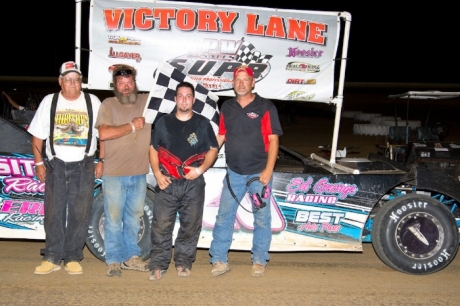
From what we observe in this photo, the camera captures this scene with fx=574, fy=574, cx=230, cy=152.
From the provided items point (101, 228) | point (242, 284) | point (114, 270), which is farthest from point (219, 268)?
point (101, 228)

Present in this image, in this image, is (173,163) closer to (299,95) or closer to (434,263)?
(299,95)

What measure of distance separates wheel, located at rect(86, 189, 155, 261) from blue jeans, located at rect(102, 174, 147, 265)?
0.18m

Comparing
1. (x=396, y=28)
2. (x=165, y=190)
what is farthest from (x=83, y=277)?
(x=396, y=28)

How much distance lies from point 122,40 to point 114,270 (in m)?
2.07

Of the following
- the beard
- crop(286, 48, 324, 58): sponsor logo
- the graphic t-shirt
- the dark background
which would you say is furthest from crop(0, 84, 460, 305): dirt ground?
the dark background

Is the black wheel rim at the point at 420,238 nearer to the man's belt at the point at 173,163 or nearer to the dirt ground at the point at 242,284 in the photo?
the dirt ground at the point at 242,284

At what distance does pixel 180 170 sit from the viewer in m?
4.67

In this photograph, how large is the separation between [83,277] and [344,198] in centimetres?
233

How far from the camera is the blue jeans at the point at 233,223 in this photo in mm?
4855

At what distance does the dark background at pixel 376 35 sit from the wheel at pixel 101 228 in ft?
152

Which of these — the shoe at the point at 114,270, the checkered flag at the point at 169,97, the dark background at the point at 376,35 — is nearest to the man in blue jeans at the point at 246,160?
the checkered flag at the point at 169,97

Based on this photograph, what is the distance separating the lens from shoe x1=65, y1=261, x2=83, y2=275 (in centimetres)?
482

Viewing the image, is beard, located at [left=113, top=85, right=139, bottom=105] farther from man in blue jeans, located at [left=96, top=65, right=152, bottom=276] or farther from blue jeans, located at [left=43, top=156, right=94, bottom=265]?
blue jeans, located at [left=43, top=156, right=94, bottom=265]

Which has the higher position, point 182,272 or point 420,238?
point 420,238
